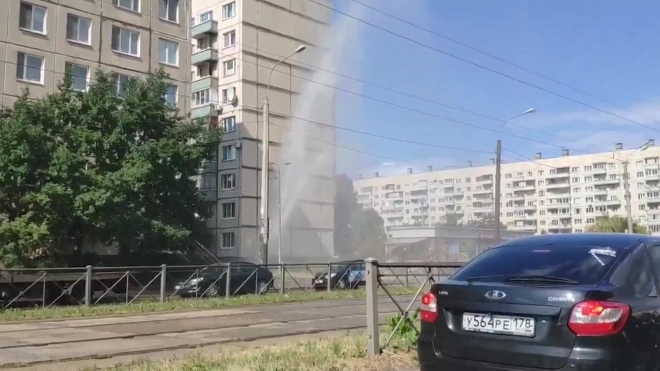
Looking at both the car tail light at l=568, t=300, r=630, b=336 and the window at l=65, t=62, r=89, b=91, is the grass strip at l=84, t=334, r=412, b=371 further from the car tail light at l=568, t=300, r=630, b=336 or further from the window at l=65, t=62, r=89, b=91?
the window at l=65, t=62, r=89, b=91

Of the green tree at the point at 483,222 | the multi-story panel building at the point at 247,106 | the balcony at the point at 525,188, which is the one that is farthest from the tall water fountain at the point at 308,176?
the balcony at the point at 525,188

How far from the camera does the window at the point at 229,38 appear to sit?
58.1 meters

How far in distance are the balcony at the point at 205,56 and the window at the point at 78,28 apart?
699 inches

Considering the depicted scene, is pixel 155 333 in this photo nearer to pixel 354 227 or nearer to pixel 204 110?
A: pixel 204 110

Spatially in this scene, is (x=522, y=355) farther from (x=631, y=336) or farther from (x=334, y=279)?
(x=334, y=279)

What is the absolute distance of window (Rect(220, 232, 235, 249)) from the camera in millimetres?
56781

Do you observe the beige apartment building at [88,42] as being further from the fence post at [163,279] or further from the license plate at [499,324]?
the license plate at [499,324]

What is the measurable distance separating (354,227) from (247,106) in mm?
14782

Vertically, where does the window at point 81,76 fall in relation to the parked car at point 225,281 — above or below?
above

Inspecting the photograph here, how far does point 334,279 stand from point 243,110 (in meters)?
30.5

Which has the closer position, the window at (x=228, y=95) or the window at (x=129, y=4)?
the window at (x=129, y=4)

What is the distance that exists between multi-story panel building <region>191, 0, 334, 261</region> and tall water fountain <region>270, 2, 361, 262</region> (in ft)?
0.43

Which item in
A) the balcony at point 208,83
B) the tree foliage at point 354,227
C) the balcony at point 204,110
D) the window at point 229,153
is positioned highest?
the balcony at point 208,83

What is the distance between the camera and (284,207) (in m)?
57.0
